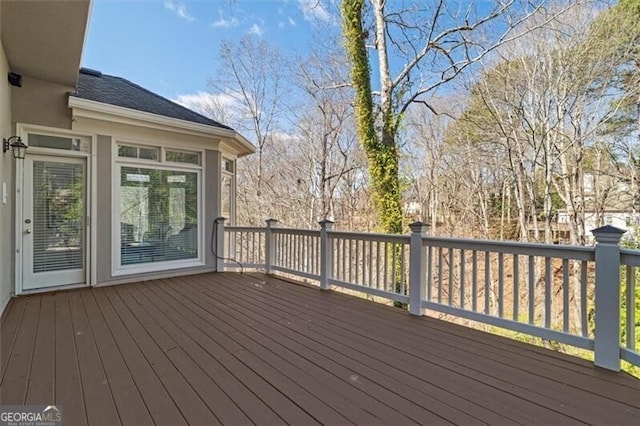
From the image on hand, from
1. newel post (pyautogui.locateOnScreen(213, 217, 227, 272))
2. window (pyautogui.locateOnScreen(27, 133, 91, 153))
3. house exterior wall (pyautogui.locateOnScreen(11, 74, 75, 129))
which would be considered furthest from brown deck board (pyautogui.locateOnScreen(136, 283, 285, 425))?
house exterior wall (pyautogui.locateOnScreen(11, 74, 75, 129))

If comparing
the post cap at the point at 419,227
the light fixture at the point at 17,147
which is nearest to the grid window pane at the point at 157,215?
the light fixture at the point at 17,147

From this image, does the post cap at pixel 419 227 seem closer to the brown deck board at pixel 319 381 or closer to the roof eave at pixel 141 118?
→ the brown deck board at pixel 319 381

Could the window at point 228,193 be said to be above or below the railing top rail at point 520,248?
above

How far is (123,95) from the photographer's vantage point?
5.64 meters

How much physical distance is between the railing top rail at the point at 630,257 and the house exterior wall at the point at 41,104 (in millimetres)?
6336

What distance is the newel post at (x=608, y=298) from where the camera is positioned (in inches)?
92.2

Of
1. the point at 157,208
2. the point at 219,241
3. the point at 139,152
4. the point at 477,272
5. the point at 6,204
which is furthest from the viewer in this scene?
the point at 219,241

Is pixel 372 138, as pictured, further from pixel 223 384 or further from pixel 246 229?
pixel 223 384

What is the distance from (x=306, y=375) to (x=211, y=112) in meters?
15.3

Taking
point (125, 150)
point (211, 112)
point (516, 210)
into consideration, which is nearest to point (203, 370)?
point (125, 150)

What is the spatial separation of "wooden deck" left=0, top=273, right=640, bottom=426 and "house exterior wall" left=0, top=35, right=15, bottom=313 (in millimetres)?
447

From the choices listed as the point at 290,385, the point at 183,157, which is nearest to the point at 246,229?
the point at 183,157

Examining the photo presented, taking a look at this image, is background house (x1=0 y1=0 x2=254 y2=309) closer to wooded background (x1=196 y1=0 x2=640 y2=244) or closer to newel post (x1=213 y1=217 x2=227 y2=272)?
newel post (x1=213 y1=217 x2=227 y2=272)

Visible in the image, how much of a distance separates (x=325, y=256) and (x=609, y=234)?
3.18 m
